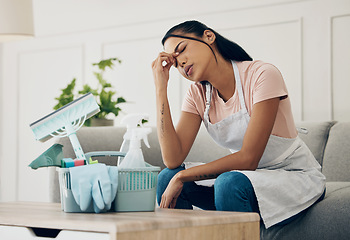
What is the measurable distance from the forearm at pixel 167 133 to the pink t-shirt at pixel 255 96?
0.45 feet

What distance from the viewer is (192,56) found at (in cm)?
153

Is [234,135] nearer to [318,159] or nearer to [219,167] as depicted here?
[219,167]

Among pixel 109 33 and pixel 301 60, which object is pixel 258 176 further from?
pixel 109 33

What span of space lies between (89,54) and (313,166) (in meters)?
2.38

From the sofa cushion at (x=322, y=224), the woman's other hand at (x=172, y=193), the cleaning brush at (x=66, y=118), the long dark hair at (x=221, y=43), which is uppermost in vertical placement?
the long dark hair at (x=221, y=43)

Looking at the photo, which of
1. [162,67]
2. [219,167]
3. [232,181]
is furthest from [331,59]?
[232,181]

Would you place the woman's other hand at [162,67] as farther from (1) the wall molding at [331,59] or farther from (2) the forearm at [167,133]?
(1) the wall molding at [331,59]

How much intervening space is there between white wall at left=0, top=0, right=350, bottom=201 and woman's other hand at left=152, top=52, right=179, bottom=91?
1.44 metres

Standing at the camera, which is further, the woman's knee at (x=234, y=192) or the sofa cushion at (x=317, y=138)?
the sofa cushion at (x=317, y=138)

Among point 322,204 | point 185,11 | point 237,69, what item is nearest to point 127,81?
point 185,11

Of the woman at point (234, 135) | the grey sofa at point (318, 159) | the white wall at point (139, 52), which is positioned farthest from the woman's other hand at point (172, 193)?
the white wall at point (139, 52)

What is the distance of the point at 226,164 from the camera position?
1.39 m

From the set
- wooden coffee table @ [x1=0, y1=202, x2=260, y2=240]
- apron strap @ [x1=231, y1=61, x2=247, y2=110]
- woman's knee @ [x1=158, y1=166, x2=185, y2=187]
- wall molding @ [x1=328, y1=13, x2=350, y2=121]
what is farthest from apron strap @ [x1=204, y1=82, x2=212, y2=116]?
wall molding @ [x1=328, y1=13, x2=350, y2=121]

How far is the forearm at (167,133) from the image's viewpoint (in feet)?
5.08
